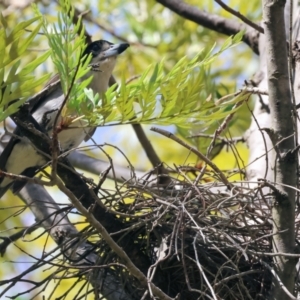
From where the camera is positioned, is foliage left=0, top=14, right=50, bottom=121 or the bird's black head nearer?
foliage left=0, top=14, right=50, bottom=121

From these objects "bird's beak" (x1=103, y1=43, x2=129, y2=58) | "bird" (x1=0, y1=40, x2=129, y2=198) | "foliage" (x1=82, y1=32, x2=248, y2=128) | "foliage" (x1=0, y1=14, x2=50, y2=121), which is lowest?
"foliage" (x1=82, y1=32, x2=248, y2=128)

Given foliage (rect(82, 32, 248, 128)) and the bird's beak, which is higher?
the bird's beak

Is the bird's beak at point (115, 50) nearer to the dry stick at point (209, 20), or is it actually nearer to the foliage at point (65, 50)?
the dry stick at point (209, 20)

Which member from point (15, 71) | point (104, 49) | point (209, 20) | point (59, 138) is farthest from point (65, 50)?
point (209, 20)

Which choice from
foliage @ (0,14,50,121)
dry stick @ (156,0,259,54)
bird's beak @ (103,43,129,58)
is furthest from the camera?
dry stick @ (156,0,259,54)

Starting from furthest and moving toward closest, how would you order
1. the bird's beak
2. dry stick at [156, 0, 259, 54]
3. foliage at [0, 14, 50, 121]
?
dry stick at [156, 0, 259, 54]
the bird's beak
foliage at [0, 14, 50, 121]

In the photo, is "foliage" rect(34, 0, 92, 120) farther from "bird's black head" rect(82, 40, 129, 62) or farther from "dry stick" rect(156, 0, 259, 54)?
"dry stick" rect(156, 0, 259, 54)

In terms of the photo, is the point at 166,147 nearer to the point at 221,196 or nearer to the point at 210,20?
the point at 210,20

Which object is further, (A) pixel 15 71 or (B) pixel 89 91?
(B) pixel 89 91

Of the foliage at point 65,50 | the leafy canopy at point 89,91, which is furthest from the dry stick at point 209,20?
the foliage at point 65,50

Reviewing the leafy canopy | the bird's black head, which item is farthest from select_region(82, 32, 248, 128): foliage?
the bird's black head

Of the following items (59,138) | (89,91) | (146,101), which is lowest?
(146,101)

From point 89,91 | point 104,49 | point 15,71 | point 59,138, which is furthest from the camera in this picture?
point 104,49

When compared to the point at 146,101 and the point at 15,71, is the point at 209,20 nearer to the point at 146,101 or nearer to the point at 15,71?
the point at 146,101
